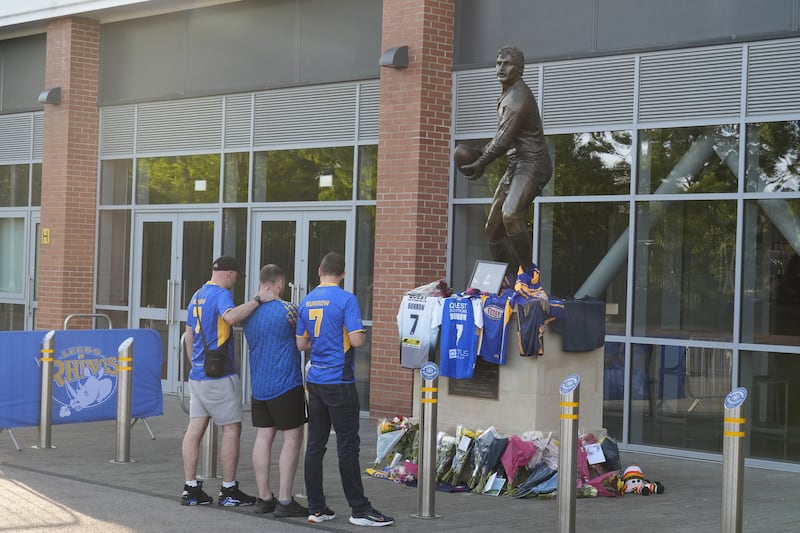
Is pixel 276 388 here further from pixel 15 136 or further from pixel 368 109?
pixel 15 136

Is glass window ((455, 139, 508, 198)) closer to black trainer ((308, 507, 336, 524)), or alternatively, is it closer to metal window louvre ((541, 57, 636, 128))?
metal window louvre ((541, 57, 636, 128))

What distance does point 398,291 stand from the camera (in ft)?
48.5

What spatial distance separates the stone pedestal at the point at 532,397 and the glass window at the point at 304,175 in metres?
5.75

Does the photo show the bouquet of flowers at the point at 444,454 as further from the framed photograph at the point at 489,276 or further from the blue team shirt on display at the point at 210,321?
the blue team shirt on display at the point at 210,321

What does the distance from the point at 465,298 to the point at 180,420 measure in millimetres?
5852

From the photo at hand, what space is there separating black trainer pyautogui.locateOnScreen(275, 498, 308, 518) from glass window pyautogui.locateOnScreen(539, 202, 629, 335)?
548 centimetres

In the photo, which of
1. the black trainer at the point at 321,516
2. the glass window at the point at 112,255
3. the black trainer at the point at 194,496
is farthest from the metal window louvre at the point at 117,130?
the black trainer at the point at 321,516

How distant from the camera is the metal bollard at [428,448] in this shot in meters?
8.92

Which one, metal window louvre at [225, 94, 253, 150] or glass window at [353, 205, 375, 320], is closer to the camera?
glass window at [353, 205, 375, 320]

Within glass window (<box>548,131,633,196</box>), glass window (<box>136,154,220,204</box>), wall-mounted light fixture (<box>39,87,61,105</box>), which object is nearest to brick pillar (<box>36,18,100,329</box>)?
wall-mounted light fixture (<box>39,87,61,105</box>)

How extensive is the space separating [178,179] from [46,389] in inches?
272

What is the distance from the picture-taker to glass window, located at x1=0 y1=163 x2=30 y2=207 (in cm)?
2119

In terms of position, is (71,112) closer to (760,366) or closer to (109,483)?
(109,483)

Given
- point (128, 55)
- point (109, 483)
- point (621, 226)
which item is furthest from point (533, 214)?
point (128, 55)
